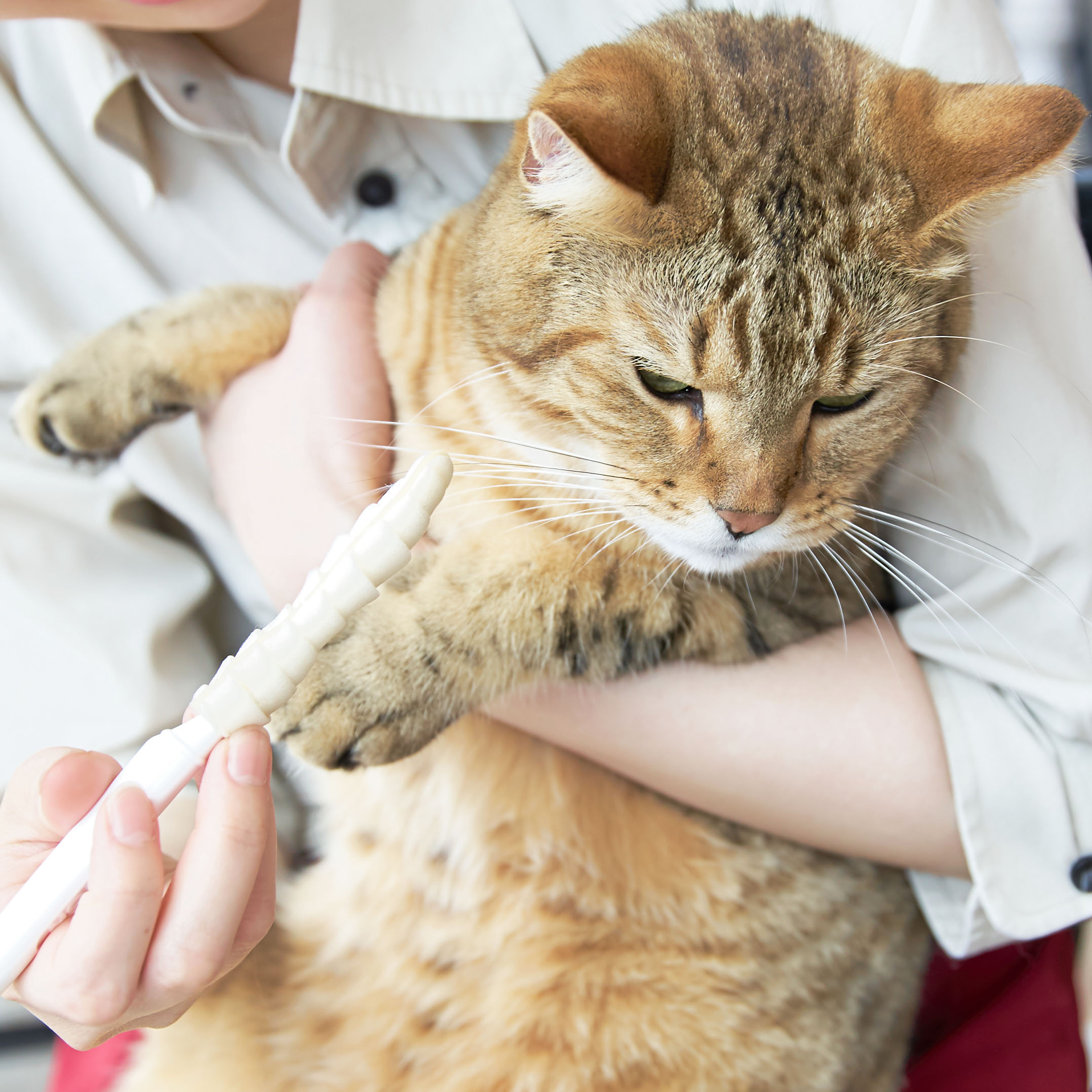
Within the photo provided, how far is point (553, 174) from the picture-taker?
2.31 ft

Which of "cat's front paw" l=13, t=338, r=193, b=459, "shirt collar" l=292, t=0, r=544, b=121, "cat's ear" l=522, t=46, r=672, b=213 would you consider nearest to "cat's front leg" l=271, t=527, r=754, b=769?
"cat's ear" l=522, t=46, r=672, b=213

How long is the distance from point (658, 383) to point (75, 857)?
22.5 inches

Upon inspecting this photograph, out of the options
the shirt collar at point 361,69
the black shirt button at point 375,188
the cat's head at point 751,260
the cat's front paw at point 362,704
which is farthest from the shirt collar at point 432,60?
the cat's front paw at point 362,704

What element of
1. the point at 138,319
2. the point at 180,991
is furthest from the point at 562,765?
the point at 138,319

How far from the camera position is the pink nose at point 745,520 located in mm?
747

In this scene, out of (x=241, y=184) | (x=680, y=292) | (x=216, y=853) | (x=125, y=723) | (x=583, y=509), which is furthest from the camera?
(x=241, y=184)

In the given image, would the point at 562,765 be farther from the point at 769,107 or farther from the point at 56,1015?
the point at 769,107

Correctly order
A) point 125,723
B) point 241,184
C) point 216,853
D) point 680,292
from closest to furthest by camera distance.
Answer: point 216,853 < point 680,292 < point 125,723 < point 241,184

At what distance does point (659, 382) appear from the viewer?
0.75 meters

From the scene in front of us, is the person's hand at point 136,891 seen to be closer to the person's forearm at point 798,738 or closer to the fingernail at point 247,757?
the fingernail at point 247,757

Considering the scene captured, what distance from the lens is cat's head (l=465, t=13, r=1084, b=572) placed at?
2.25ft

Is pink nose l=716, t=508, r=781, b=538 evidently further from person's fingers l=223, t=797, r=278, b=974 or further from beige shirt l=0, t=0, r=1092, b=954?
person's fingers l=223, t=797, r=278, b=974

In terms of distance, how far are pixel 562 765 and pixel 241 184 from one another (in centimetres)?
88

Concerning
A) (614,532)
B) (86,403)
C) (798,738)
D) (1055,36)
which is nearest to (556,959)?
(798,738)
